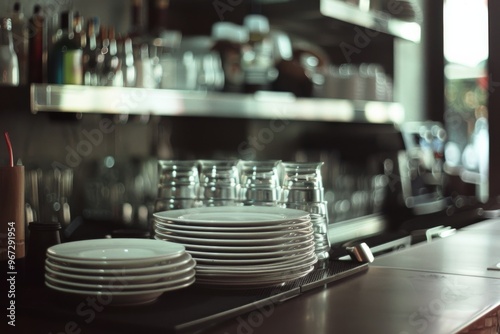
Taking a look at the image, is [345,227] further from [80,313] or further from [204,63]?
[80,313]

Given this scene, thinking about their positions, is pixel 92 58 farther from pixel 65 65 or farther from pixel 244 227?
pixel 244 227

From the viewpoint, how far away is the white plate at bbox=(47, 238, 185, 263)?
101 centimetres

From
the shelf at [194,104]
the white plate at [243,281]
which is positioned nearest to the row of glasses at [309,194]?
the white plate at [243,281]

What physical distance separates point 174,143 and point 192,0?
2.07 ft

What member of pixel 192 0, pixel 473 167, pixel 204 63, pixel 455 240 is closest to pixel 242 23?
pixel 192 0

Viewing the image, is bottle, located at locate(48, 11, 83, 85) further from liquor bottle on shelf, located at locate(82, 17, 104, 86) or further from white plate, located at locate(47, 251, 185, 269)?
white plate, located at locate(47, 251, 185, 269)

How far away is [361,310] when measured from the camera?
3.59ft

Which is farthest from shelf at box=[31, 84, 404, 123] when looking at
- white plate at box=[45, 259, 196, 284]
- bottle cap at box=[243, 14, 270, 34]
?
white plate at box=[45, 259, 196, 284]

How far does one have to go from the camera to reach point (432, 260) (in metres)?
1.57

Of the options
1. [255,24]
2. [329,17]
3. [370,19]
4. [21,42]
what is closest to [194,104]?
[21,42]

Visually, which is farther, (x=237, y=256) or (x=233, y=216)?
(x=233, y=216)

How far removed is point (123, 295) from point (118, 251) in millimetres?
113

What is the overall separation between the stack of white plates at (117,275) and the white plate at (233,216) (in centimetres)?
12

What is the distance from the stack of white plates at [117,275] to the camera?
998mm
